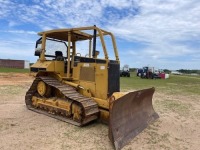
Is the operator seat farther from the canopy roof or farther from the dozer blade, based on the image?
the dozer blade

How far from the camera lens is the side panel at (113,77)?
6.73 meters

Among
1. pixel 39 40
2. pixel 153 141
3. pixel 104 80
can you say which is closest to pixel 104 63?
pixel 104 80

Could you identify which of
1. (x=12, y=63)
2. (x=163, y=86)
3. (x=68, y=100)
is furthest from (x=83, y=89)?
(x=12, y=63)

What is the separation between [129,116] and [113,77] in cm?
121

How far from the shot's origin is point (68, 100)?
6941 mm

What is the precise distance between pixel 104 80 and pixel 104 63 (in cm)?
47

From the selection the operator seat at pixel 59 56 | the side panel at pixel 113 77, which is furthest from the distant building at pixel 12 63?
the side panel at pixel 113 77

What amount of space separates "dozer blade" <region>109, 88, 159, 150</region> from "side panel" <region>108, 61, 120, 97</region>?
0.67m

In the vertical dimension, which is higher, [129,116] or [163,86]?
[129,116]

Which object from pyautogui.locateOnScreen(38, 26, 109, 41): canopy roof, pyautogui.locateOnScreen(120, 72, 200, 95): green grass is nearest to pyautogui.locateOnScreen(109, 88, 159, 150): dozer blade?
pyautogui.locateOnScreen(38, 26, 109, 41): canopy roof

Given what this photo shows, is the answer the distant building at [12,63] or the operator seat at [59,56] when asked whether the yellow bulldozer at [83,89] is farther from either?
the distant building at [12,63]

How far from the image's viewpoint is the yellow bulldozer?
20.1 ft

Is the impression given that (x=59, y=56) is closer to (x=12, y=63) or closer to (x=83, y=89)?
(x=83, y=89)

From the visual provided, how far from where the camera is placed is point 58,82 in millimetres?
7684
